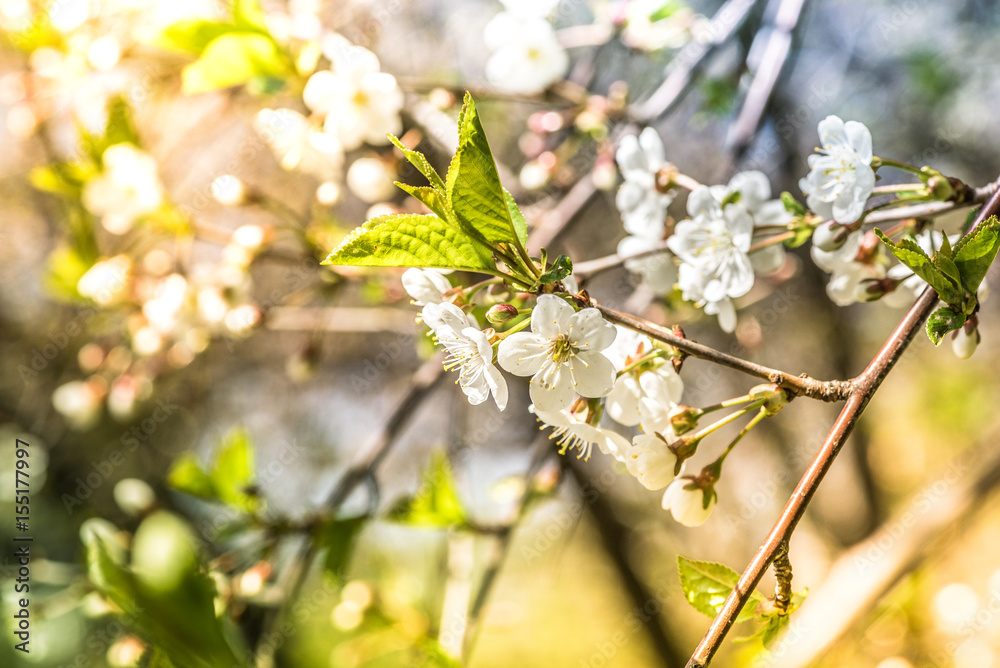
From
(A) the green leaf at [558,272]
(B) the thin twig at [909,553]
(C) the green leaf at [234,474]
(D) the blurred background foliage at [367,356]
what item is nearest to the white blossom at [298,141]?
(D) the blurred background foliage at [367,356]

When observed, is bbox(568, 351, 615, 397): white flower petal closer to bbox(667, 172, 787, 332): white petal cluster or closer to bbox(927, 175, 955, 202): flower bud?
bbox(667, 172, 787, 332): white petal cluster

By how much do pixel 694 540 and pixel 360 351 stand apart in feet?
7.14

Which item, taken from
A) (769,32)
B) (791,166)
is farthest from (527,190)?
(791,166)

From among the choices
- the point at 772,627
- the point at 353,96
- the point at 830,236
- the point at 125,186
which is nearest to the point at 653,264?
the point at 830,236

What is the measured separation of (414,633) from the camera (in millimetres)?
1188

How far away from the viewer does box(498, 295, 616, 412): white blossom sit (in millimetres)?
452

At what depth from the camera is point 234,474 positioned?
39.6 inches

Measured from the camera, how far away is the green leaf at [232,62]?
925mm

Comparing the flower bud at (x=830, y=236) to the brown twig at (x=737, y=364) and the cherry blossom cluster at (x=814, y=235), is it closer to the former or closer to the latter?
the cherry blossom cluster at (x=814, y=235)

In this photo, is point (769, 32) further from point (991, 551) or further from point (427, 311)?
point (991, 551)

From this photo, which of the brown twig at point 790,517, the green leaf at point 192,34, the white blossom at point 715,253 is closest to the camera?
the brown twig at point 790,517

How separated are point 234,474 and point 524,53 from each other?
888 mm

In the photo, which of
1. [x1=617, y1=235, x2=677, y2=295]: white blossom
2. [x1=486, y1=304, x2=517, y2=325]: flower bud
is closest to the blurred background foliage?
[x1=617, y1=235, x2=677, y2=295]: white blossom

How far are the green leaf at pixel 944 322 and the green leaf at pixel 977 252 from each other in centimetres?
2
